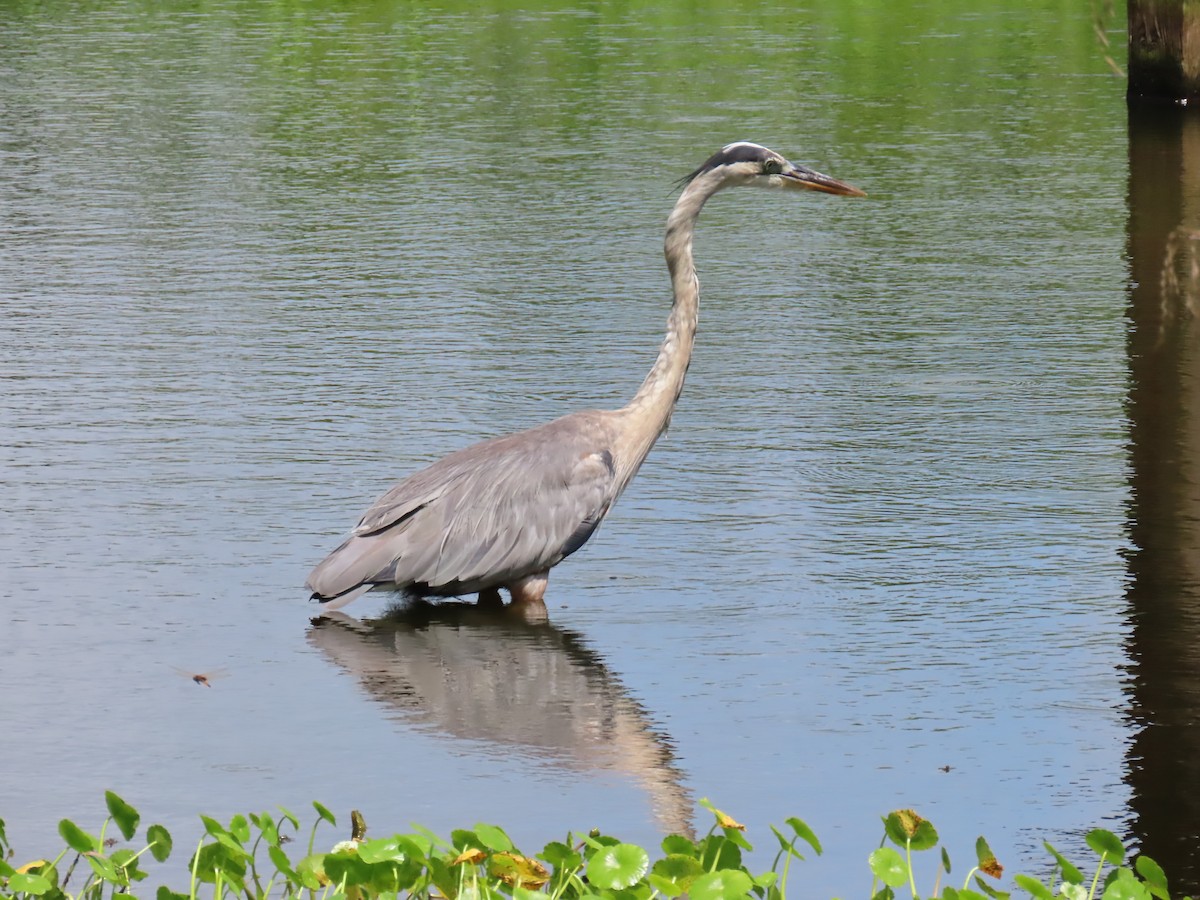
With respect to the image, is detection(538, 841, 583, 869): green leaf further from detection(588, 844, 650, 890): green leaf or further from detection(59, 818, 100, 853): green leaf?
detection(59, 818, 100, 853): green leaf

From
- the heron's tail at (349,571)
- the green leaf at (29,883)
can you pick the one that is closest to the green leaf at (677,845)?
the green leaf at (29,883)

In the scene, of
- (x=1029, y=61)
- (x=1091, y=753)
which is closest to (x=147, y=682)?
(x=1091, y=753)

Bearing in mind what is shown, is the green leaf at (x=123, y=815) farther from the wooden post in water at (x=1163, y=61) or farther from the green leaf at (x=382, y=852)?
the wooden post in water at (x=1163, y=61)

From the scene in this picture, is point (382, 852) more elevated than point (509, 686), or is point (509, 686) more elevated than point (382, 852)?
point (382, 852)

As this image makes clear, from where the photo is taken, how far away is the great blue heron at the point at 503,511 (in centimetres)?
719

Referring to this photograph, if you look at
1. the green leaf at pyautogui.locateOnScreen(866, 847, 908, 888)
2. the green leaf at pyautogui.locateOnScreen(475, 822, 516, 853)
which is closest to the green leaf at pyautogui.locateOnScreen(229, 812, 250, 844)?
the green leaf at pyautogui.locateOnScreen(475, 822, 516, 853)

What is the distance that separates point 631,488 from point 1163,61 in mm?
12891

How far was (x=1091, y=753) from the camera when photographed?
19.4 feet

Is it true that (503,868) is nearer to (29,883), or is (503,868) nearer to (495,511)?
(29,883)

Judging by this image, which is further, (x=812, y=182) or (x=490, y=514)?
(x=812, y=182)

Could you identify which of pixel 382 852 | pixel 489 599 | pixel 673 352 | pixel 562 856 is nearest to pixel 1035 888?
pixel 562 856

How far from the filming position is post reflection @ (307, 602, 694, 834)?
593 centimetres

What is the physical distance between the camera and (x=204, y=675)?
6582mm

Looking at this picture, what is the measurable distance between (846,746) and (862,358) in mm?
4903
